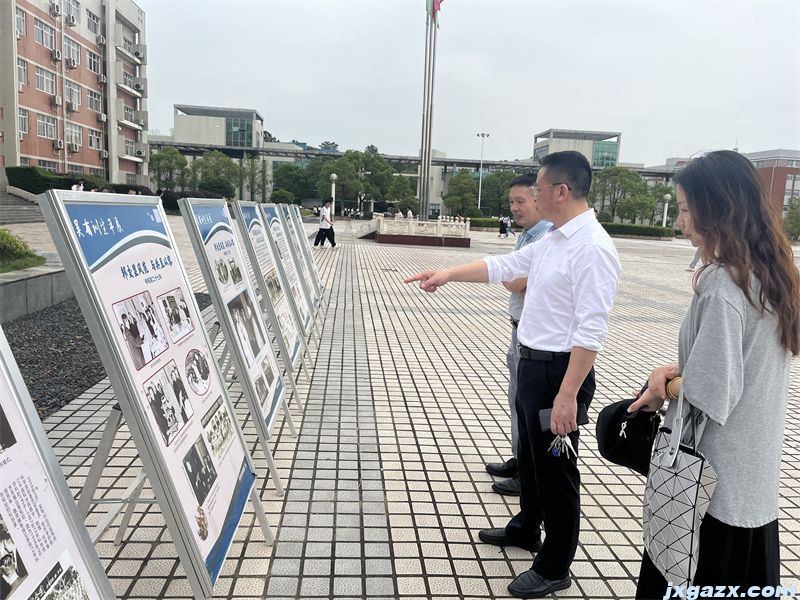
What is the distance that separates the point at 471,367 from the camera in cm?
596

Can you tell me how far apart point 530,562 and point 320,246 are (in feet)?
58.6

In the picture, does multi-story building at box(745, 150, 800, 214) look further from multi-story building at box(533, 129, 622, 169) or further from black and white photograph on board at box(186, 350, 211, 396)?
black and white photograph on board at box(186, 350, 211, 396)

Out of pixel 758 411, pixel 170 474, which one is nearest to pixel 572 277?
pixel 758 411

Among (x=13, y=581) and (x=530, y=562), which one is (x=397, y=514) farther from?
(x=13, y=581)

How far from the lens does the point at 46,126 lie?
37500 millimetres

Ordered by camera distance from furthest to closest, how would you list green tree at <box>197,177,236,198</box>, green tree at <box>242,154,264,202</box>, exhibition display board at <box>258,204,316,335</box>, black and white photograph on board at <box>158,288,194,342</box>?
green tree at <box>242,154,264,202</box> < green tree at <box>197,177,236,198</box> < exhibition display board at <box>258,204,316,335</box> < black and white photograph on board at <box>158,288,194,342</box>

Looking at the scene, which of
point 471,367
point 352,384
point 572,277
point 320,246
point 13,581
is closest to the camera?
point 13,581

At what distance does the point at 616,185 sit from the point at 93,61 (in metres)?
47.5

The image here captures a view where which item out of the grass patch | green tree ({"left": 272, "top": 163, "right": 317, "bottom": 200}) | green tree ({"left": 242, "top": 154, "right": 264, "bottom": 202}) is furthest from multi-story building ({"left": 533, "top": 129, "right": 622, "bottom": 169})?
the grass patch

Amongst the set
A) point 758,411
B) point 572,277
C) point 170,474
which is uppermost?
point 572,277

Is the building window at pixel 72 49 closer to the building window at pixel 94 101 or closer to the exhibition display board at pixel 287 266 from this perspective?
the building window at pixel 94 101

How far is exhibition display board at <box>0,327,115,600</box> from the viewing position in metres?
1.12

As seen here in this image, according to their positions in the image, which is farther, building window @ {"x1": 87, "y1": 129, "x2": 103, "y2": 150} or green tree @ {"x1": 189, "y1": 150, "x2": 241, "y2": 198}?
green tree @ {"x1": 189, "y1": 150, "x2": 241, "y2": 198}

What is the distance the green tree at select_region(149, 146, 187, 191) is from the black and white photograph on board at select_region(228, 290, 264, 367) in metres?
58.1
